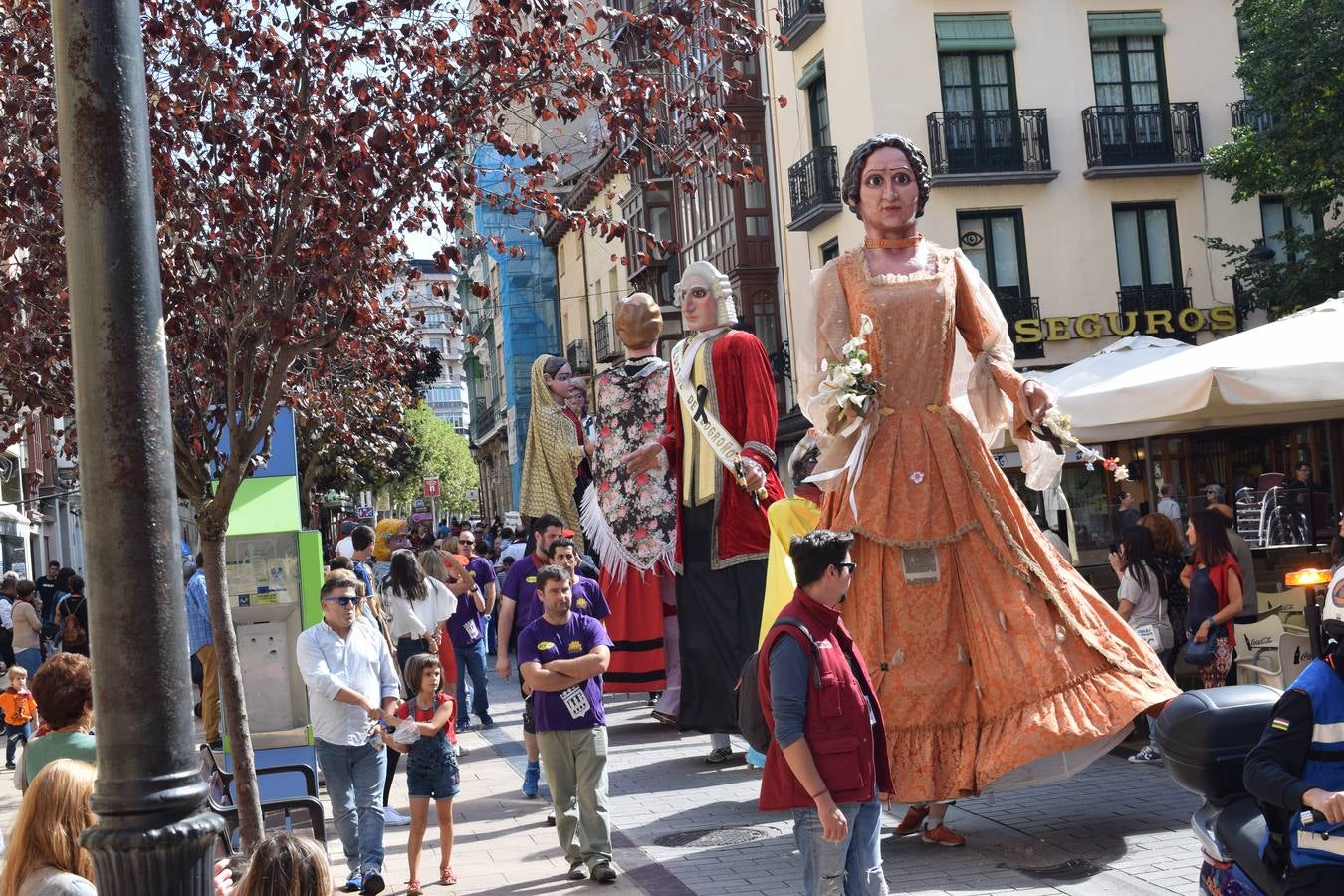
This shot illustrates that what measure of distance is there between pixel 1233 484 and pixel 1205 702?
24.5 metres

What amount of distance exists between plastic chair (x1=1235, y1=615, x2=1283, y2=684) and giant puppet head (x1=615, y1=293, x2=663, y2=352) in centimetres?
417

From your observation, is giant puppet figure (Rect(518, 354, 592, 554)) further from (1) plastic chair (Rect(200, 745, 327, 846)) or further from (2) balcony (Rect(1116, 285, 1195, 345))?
(2) balcony (Rect(1116, 285, 1195, 345))

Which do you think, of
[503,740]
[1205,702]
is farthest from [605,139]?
[503,740]

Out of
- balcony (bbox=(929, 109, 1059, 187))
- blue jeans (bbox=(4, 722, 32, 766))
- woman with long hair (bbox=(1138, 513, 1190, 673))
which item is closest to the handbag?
woman with long hair (bbox=(1138, 513, 1190, 673))

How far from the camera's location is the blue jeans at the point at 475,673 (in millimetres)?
13469

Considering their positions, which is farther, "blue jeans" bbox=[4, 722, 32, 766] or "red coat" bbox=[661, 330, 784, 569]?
"blue jeans" bbox=[4, 722, 32, 766]

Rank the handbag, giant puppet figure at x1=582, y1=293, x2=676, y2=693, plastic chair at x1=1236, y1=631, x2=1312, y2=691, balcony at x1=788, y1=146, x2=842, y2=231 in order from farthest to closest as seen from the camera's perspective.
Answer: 1. balcony at x1=788, y1=146, x2=842, y2=231
2. giant puppet figure at x1=582, y1=293, x2=676, y2=693
3. the handbag
4. plastic chair at x1=1236, y1=631, x2=1312, y2=691

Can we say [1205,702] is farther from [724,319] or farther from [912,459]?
[724,319]

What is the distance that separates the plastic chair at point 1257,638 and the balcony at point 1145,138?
21472 mm

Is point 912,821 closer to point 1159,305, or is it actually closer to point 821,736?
point 821,736

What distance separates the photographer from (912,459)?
702 cm

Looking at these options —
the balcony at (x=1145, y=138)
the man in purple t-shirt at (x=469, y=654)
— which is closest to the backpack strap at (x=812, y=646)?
the man in purple t-shirt at (x=469, y=654)

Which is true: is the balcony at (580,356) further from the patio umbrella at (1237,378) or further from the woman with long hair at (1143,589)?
the woman with long hair at (1143,589)

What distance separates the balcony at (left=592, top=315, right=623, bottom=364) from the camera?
45750 millimetres
